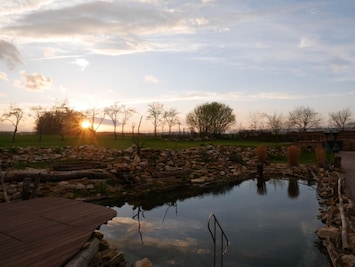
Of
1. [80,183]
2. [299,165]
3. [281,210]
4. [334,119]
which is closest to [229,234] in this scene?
[281,210]

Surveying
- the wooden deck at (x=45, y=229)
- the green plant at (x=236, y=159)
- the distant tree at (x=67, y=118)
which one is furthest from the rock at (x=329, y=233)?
the distant tree at (x=67, y=118)

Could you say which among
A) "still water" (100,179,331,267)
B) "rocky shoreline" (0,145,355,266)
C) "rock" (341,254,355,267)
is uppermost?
"rocky shoreline" (0,145,355,266)

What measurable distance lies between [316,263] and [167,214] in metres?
6.11

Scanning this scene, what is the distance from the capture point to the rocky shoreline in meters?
11.4

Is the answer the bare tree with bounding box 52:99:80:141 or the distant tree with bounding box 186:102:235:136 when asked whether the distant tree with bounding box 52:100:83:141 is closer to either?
the bare tree with bounding box 52:99:80:141

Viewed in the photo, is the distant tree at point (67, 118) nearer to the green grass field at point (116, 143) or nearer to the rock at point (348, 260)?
the green grass field at point (116, 143)

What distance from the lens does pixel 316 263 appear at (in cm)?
768

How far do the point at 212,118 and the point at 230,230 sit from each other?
41115 mm

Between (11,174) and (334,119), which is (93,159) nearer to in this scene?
(11,174)

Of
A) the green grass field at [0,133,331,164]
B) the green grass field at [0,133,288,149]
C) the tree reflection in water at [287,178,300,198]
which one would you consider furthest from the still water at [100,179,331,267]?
the green grass field at [0,133,288,149]

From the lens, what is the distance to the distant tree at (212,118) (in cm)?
5059

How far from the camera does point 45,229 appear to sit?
20.1 feet

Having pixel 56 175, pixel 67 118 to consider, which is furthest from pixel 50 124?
pixel 56 175

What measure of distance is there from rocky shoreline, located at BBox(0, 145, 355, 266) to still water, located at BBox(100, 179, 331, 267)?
704mm
